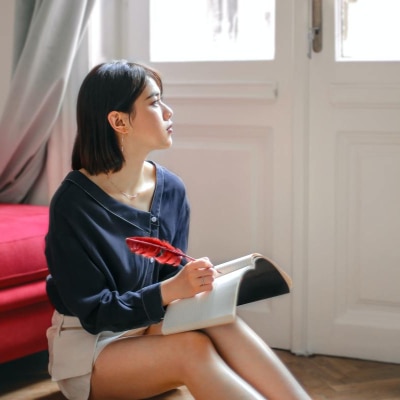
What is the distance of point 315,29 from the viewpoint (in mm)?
2572

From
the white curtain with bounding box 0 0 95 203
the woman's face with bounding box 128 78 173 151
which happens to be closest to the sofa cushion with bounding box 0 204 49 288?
the white curtain with bounding box 0 0 95 203

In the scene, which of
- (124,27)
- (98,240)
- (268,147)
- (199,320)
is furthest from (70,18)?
(199,320)

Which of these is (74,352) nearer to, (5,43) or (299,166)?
(299,166)

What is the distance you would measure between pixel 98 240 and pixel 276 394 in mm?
514

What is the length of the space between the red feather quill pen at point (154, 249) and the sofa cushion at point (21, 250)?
0.57m

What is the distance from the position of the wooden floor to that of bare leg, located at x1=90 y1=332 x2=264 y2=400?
0.38 meters

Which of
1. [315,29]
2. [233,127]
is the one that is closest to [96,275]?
[233,127]

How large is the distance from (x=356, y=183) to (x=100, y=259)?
1007mm

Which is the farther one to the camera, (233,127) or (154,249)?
(233,127)

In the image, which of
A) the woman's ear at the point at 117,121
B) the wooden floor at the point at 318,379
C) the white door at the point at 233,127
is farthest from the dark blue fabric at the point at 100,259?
the white door at the point at 233,127

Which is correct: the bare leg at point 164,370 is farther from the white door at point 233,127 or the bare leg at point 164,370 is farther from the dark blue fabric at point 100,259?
the white door at point 233,127

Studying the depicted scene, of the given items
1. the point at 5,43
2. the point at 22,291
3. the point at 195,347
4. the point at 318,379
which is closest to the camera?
the point at 195,347

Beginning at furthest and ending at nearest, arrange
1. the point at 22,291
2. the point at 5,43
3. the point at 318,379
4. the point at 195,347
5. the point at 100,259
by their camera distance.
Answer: the point at 5,43, the point at 318,379, the point at 22,291, the point at 100,259, the point at 195,347

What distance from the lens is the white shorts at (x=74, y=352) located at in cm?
193
